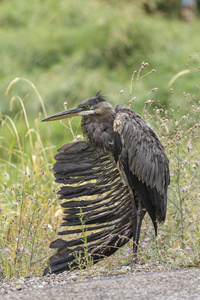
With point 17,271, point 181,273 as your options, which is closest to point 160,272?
point 181,273

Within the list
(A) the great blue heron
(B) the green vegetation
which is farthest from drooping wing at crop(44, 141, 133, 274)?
(B) the green vegetation

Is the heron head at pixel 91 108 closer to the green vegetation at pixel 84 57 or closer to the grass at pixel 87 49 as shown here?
the green vegetation at pixel 84 57

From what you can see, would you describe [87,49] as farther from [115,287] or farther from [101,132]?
[115,287]

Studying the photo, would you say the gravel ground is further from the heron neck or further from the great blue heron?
the heron neck

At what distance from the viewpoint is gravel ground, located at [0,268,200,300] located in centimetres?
318

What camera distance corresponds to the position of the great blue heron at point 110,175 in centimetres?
434

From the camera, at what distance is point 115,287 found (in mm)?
3352

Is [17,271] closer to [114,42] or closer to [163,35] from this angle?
[114,42]

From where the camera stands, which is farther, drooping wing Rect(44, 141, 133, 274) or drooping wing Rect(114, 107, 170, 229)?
drooping wing Rect(44, 141, 133, 274)

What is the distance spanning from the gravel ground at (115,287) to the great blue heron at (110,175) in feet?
1.70

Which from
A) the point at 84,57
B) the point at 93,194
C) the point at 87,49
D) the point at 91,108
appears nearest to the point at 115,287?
the point at 93,194

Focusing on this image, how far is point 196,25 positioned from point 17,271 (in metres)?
10.8

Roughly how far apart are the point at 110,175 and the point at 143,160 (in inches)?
15.2

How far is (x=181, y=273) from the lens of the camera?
3.70 meters
